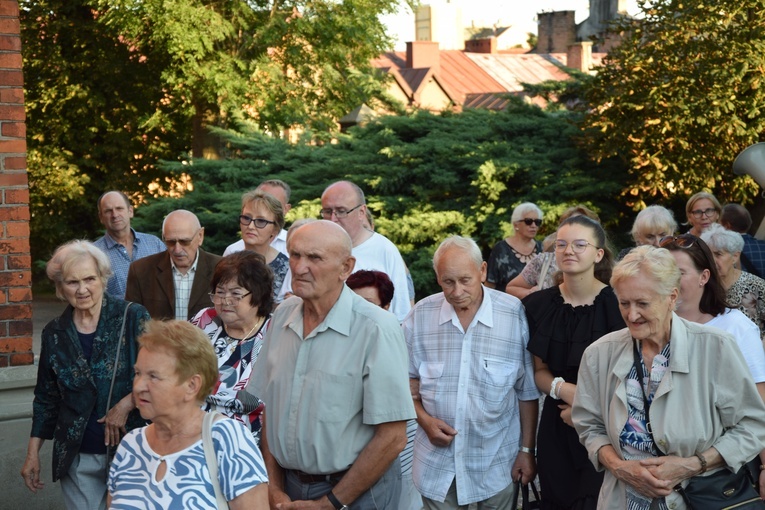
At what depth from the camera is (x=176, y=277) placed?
262 inches

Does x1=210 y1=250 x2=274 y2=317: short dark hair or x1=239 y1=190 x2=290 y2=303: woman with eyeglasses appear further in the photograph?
x1=239 y1=190 x2=290 y2=303: woman with eyeglasses

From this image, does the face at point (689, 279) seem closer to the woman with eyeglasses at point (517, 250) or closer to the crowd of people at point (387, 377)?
the crowd of people at point (387, 377)

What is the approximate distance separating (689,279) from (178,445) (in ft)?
8.34

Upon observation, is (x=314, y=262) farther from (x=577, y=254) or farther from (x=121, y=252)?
(x=121, y=252)

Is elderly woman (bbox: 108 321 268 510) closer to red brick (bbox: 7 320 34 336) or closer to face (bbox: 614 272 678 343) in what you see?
face (bbox: 614 272 678 343)

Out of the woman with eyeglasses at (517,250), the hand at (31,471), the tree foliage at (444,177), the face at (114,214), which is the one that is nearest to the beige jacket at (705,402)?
the hand at (31,471)

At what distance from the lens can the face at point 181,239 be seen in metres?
6.55

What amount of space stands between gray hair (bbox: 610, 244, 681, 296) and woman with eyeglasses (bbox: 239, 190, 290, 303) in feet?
9.98

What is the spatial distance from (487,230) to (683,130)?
276 centimetres

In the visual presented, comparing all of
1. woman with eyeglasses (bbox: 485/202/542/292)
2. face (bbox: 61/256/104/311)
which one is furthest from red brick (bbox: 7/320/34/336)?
woman with eyeglasses (bbox: 485/202/542/292)

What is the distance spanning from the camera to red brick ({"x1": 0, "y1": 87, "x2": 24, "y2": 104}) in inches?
252

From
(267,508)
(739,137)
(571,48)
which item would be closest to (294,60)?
(739,137)

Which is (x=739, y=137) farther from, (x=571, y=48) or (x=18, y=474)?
(x=571, y=48)

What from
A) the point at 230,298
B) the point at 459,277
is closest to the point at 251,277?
the point at 230,298
